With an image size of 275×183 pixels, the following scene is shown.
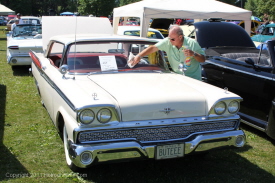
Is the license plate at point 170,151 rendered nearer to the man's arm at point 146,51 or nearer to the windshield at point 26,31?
the man's arm at point 146,51

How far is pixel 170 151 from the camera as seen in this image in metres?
3.38

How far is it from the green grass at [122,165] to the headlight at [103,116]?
2.52ft

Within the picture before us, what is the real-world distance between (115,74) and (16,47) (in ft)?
19.7

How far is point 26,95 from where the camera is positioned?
293 inches

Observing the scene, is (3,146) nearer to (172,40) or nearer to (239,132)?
(172,40)

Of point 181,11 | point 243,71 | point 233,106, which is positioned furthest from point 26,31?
point 233,106

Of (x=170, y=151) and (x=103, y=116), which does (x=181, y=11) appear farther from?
(x=103, y=116)

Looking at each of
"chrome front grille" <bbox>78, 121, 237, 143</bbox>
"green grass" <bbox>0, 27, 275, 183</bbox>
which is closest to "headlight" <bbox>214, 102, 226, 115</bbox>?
"chrome front grille" <bbox>78, 121, 237, 143</bbox>

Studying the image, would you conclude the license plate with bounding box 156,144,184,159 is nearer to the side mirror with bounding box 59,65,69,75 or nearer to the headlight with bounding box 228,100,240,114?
the headlight with bounding box 228,100,240,114

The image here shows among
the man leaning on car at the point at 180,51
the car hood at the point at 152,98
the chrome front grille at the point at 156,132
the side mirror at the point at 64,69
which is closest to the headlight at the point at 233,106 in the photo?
the chrome front grille at the point at 156,132

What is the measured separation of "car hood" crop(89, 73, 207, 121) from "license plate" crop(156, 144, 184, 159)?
30 centimetres

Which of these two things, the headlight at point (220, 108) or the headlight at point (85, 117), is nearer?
the headlight at point (85, 117)

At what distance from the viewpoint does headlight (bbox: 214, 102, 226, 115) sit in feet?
11.8

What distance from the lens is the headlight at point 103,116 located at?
3.21 meters
